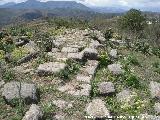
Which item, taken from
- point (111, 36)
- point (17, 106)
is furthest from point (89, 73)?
point (111, 36)

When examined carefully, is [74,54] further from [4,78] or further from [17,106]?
[17,106]

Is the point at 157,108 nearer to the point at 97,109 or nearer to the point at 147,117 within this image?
the point at 147,117

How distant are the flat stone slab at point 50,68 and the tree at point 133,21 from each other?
2504 cm

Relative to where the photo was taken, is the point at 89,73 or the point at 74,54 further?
the point at 74,54

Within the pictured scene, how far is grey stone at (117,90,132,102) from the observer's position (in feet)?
40.6

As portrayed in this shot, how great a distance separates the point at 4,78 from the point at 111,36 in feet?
46.5

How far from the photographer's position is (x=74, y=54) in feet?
56.1

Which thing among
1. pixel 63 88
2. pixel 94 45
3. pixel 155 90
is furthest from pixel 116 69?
pixel 94 45

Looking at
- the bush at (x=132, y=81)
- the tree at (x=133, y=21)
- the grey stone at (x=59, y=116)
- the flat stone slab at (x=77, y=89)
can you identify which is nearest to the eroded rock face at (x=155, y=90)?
the bush at (x=132, y=81)

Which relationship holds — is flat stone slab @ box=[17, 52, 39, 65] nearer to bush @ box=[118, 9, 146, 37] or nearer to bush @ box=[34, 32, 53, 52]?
bush @ box=[34, 32, 53, 52]

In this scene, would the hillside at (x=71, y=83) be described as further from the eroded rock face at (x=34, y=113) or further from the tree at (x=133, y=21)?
the tree at (x=133, y=21)

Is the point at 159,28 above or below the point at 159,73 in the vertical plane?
below

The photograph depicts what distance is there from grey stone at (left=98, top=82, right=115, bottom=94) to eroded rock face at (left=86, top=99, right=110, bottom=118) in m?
1.02

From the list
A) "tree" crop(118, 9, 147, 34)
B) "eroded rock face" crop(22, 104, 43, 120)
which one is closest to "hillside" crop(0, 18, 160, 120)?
"eroded rock face" crop(22, 104, 43, 120)
